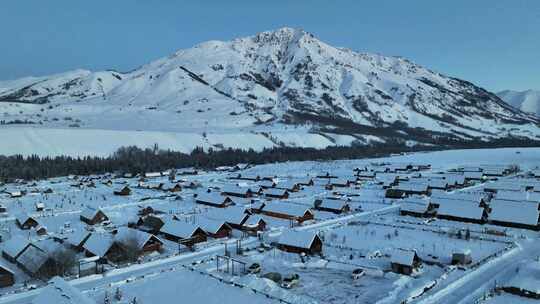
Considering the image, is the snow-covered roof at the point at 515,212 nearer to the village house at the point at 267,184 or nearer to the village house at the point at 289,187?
the village house at the point at 289,187

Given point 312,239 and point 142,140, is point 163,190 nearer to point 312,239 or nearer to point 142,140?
point 312,239

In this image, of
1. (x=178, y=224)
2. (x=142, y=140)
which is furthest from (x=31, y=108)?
(x=178, y=224)

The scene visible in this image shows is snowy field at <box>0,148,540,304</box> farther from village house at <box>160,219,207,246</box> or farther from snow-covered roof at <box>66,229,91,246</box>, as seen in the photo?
village house at <box>160,219,207,246</box>

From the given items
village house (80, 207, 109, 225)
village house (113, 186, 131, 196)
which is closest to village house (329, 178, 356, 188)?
village house (113, 186, 131, 196)

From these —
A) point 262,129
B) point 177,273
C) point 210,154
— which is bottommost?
point 177,273

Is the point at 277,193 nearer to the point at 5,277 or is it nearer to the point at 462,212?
the point at 462,212

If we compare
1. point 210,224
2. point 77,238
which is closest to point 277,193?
point 210,224

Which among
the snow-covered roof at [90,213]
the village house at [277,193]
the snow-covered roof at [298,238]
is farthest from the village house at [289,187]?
the snow-covered roof at [298,238]
